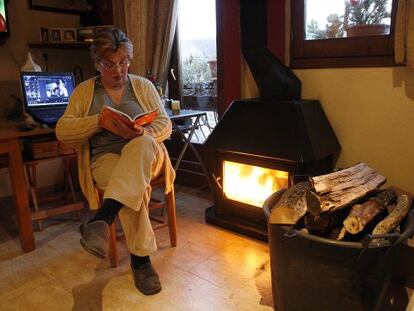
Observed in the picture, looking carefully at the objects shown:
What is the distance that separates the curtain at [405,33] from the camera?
164 centimetres

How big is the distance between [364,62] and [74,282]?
1886mm

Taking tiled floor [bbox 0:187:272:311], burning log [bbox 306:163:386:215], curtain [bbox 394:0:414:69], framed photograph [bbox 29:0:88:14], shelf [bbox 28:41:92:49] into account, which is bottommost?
tiled floor [bbox 0:187:272:311]

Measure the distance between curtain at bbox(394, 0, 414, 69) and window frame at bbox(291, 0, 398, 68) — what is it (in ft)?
0.31

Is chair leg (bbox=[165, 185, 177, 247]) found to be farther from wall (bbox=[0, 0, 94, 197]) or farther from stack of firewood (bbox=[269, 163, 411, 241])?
wall (bbox=[0, 0, 94, 197])

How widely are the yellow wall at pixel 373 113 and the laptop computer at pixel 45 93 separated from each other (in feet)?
5.62

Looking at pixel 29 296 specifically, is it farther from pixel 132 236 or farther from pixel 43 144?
pixel 43 144

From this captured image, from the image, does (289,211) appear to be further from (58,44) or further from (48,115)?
(58,44)

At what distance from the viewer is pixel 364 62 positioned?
1892 mm

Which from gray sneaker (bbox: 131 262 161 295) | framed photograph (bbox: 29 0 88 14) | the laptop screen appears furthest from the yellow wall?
framed photograph (bbox: 29 0 88 14)

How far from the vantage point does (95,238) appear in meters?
1.44

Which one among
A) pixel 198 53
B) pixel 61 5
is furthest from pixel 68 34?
pixel 198 53

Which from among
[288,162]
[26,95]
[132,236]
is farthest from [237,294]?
[26,95]

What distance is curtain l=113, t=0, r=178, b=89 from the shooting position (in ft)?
9.41

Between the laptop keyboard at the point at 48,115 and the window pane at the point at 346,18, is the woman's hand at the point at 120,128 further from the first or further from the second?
the window pane at the point at 346,18
